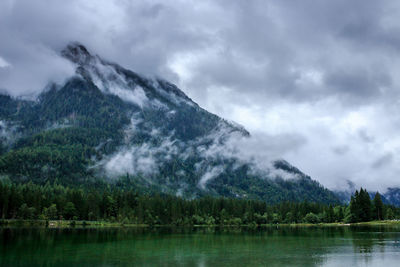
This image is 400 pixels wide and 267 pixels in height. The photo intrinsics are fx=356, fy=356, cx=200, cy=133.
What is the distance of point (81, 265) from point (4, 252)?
2189 centimetres

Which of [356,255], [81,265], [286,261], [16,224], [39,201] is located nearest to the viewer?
[81,265]

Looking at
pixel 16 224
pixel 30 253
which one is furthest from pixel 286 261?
pixel 16 224

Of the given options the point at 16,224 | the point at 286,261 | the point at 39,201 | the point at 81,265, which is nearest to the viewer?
the point at 81,265

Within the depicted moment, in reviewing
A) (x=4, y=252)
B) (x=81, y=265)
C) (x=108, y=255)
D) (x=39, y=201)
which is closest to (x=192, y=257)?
(x=108, y=255)

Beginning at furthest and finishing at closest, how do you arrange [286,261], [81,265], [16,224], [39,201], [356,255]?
[39,201], [16,224], [356,255], [286,261], [81,265]

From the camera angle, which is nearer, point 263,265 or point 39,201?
point 263,265

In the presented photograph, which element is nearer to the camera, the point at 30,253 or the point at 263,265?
the point at 263,265

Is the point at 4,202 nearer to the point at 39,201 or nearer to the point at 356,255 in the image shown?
the point at 39,201

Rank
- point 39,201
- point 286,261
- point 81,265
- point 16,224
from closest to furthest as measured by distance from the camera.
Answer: point 81,265
point 286,261
point 16,224
point 39,201

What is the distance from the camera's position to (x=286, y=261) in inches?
2213

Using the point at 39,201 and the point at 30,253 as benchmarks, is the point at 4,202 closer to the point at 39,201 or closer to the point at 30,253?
the point at 39,201

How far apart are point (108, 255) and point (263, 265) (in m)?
28.4

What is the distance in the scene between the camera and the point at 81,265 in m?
51.9

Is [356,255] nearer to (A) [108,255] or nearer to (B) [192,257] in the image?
(B) [192,257]
